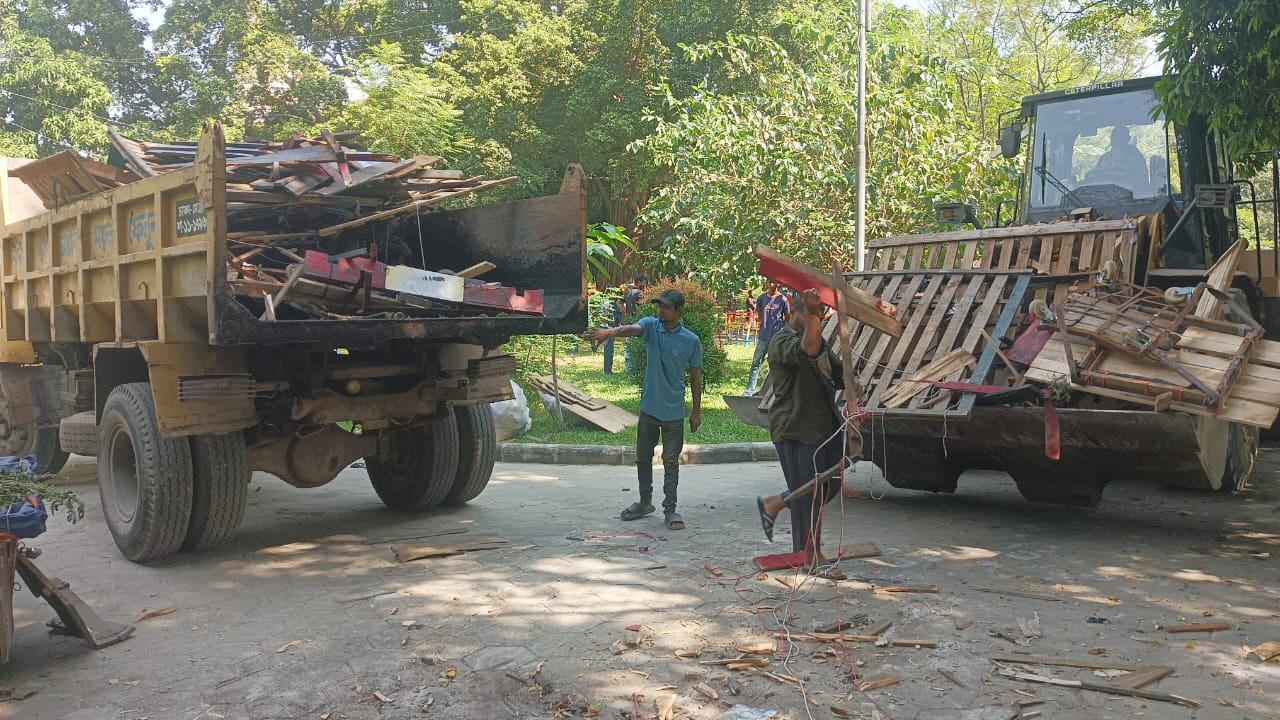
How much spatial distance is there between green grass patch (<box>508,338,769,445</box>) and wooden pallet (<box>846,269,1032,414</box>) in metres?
3.56

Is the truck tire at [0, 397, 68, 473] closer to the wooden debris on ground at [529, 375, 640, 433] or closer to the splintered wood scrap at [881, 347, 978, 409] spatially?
the wooden debris on ground at [529, 375, 640, 433]

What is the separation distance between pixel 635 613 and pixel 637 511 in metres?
2.31

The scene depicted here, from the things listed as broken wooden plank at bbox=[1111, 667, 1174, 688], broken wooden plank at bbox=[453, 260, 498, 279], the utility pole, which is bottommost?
broken wooden plank at bbox=[1111, 667, 1174, 688]

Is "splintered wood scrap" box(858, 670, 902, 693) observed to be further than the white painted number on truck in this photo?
No

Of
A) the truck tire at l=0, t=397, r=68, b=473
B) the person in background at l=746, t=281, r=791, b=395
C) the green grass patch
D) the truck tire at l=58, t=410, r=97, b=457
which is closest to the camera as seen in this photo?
the truck tire at l=58, t=410, r=97, b=457

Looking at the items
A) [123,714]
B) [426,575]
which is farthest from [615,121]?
[123,714]

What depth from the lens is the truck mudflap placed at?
5348mm

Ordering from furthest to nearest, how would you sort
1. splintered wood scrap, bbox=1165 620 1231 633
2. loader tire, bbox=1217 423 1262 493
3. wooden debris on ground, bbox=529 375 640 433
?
wooden debris on ground, bbox=529 375 640 433 < loader tire, bbox=1217 423 1262 493 < splintered wood scrap, bbox=1165 620 1231 633

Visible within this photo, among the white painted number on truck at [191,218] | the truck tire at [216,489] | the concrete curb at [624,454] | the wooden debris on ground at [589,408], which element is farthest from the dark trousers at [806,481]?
the wooden debris on ground at [589,408]

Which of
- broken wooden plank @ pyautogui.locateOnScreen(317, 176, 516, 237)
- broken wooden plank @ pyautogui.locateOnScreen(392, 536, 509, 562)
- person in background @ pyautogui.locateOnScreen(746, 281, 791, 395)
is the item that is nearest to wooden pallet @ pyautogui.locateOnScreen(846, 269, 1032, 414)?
broken wooden plank @ pyautogui.locateOnScreen(392, 536, 509, 562)

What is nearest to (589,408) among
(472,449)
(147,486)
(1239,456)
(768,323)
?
(768,323)

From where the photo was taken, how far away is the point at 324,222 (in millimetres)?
6270

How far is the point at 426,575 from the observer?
539cm

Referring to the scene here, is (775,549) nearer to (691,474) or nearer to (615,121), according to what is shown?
(691,474)
